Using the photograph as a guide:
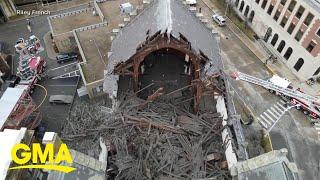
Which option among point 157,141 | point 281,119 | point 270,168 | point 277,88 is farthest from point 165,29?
point 277,88

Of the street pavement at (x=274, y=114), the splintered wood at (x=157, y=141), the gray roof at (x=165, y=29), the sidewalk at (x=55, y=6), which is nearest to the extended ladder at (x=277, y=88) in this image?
the street pavement at (x=274, y=114)

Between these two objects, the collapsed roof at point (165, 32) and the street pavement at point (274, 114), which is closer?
the collapsed roof at point (165, 32)

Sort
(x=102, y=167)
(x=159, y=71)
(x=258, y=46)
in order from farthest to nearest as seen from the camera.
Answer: (x=258, y=46)
(x=159, y=71)
(x=102, y=167)

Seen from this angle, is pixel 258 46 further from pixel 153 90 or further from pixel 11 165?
pixel 11 165

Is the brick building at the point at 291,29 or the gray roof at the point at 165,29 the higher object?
the brick building at the point at 291,29

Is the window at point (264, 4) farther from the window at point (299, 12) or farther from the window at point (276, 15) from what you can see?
the window at point (299, 12)

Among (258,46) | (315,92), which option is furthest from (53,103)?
(315,92)

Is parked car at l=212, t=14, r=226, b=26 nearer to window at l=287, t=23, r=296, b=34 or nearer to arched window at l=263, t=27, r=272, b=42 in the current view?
arched window at l=263, t=27, r=272, b=42
